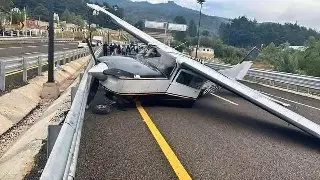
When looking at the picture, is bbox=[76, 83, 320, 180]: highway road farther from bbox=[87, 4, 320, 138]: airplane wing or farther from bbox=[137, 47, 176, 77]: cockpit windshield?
bbox=[137, 47, 176, 77]: cockpit windshield

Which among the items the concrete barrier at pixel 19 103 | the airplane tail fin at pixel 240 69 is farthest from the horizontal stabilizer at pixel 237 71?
the concrete barrier at pixel 19 103

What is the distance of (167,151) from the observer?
7648 mm

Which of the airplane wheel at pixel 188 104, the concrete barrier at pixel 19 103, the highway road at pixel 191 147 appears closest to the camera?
the highway road at pixel 191 147

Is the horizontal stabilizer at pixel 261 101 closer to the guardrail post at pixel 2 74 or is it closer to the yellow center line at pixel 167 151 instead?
the yellow center line at pixel 167 151

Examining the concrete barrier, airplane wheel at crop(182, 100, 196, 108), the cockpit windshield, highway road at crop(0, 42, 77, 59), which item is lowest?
highway road at crop(0, 42, 77, 59)

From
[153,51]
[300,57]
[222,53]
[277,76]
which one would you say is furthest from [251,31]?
[153,51]

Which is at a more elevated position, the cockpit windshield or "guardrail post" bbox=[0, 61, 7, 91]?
the cockpit windshield

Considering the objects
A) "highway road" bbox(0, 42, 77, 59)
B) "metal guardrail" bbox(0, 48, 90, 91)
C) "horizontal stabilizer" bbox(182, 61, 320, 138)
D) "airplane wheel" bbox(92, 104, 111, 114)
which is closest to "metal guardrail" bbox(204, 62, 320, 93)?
"horizontal stabilizer" bbox(182, 61, 320, 138)

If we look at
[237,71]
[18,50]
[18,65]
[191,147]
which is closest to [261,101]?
[191,147]

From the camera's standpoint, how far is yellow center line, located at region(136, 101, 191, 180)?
639cm

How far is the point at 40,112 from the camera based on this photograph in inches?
596

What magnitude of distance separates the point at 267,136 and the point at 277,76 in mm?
16645

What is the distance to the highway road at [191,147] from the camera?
6592mm

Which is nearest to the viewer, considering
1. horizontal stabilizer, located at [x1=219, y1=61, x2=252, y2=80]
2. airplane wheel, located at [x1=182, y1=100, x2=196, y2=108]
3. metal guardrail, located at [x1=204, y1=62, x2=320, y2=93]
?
airplane wheel, located at [x1=182, y1=100, x2=196, y2=108]
